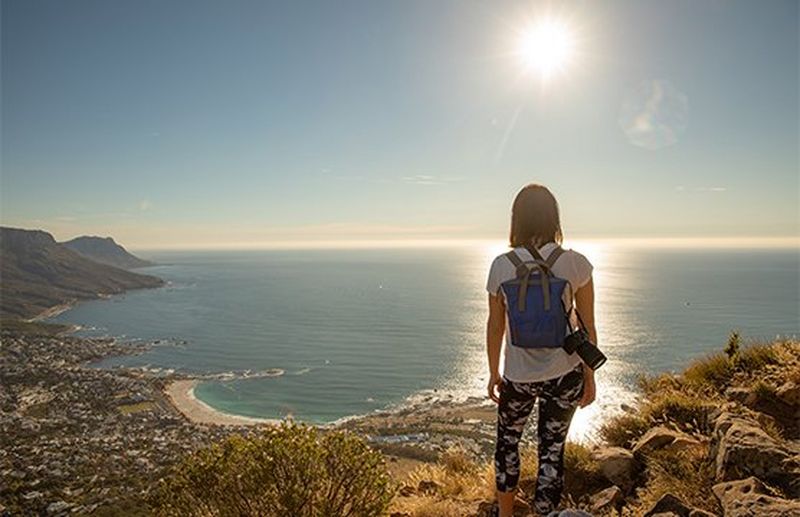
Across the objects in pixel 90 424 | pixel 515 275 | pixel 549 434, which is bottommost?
pixel 90 424

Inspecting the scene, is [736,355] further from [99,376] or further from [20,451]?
A: [99,376]

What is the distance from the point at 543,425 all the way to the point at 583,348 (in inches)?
29.9

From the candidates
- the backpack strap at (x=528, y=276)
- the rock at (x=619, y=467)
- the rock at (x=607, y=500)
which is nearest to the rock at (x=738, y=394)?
the rock at (x=619, y=467)

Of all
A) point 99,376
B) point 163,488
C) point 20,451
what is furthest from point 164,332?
point 163,488

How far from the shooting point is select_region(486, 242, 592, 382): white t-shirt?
3.26 m

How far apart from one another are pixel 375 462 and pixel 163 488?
77.3 inches

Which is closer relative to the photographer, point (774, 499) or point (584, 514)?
point (584, 514)

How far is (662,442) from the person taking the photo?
5.38 meters

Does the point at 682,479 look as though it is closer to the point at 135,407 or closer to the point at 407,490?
the point at 407,490

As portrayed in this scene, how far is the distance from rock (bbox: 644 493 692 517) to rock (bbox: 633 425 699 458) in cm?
197

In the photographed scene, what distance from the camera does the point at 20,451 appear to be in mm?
49031

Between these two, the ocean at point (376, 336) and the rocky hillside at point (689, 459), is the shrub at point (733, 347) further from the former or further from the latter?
the ocean at point (376, 336)

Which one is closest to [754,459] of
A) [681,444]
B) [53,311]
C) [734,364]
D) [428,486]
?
[681,444]

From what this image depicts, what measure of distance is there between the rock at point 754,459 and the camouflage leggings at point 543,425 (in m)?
1.54
